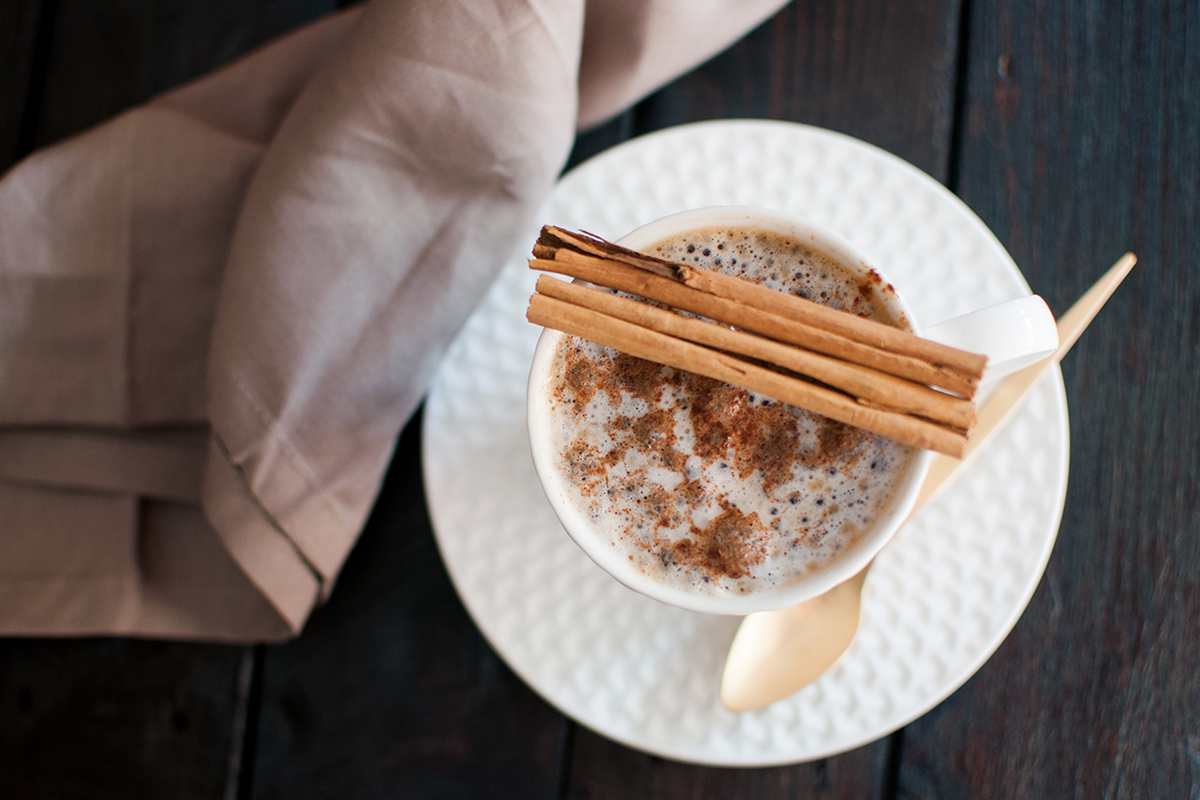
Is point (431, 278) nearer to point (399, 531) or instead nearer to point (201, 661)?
point (399, 531)

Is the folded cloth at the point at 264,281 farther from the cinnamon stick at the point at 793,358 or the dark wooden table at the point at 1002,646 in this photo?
the cinnamon stick at the point at 793,358

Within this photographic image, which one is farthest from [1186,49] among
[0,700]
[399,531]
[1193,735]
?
[0,700]

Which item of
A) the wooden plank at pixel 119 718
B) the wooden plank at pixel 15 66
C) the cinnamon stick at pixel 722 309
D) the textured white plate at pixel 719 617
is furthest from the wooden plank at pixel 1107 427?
the wooden plank at pixel 15 66

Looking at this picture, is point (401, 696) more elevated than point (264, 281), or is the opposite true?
point (264, 281)

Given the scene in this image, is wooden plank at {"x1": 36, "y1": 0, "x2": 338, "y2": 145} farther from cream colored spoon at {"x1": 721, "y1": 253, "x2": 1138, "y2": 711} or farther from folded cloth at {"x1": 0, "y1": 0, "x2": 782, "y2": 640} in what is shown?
cream colored spoon at {"x1": 721, "y1": 253, "x2": 1138, "y2": 711}

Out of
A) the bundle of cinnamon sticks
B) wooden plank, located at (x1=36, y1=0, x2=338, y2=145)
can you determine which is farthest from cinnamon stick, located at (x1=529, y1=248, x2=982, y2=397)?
wooden plank, located at (x1=36, y1=0, x2=338, y2=145)

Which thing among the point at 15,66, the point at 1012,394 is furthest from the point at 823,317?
the point at 15,66

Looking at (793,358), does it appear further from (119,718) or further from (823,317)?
(119,718)
